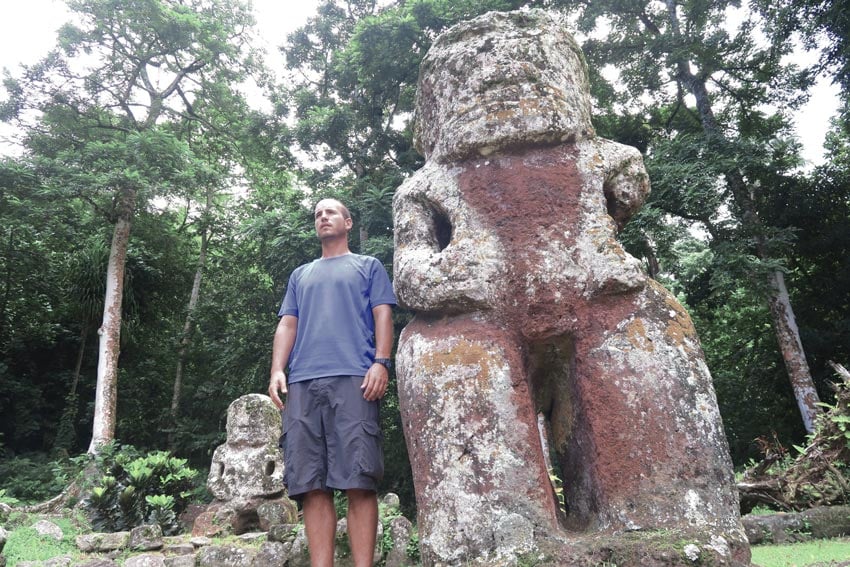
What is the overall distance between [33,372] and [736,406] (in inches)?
646

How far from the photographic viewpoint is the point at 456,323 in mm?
2912

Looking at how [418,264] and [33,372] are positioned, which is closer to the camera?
[418,264]

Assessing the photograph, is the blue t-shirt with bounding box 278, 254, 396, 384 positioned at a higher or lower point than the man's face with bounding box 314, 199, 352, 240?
lower

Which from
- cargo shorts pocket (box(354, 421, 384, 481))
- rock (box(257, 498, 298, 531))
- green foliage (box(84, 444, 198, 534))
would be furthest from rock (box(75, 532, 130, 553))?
cargo shorts pocket (box(354, 421, 384, 481))

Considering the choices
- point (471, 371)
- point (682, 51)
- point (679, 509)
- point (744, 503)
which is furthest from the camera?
point (682, 51)

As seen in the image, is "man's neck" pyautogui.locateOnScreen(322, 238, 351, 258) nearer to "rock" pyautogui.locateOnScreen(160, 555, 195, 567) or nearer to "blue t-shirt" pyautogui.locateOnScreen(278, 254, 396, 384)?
"blue t-shirt" pyautogui.locateOnScreen(278, 254, 396, 384)

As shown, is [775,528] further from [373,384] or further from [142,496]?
[142,496]

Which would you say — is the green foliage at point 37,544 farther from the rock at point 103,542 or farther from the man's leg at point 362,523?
the man's leg at point 362,523

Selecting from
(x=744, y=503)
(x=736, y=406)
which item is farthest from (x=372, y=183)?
(x=736, y=406)

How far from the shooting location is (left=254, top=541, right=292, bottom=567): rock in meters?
4.38

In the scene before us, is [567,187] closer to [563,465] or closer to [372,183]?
[563,465]

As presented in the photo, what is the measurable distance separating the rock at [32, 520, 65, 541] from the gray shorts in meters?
6.15

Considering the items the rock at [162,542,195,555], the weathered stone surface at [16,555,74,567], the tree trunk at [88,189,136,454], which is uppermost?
the tree trunk at [88,189,136,454]

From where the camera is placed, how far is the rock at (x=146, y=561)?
199 inches
